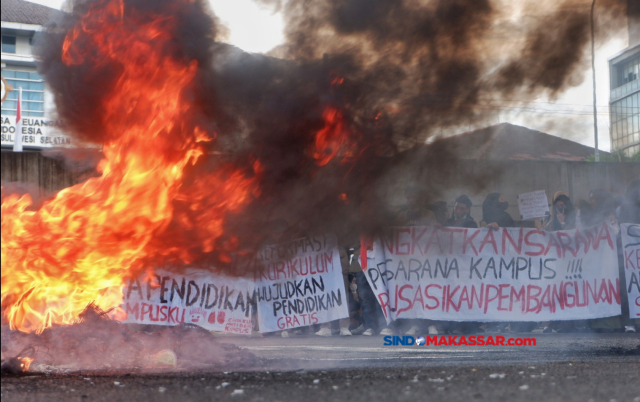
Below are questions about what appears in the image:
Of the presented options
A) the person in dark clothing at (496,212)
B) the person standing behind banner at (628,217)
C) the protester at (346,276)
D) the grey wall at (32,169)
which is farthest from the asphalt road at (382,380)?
the grey wall at (32,169)

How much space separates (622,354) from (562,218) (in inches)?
118

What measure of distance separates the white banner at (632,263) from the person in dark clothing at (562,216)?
63cm

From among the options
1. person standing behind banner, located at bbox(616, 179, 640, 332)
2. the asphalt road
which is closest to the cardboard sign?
person standing behind banner, located at bbox(616, 179, 640, 332)

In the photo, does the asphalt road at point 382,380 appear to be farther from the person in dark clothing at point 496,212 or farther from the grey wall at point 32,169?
the grey wall at point 32,169

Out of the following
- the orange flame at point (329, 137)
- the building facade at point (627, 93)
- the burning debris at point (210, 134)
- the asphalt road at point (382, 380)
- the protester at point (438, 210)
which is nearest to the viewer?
the asphalt road at point (382, 380)

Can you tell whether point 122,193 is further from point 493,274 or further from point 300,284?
point 493,274

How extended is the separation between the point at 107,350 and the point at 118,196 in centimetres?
135

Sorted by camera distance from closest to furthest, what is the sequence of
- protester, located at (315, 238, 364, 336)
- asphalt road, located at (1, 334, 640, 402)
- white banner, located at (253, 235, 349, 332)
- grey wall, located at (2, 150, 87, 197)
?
asphalt road, located at (1, 334, 640, 402) < white banner, located at (253, 235, 349, 332) < protester, located at (315, 238, 364, 336) < grey wall, located at (2, 150, 87, 197)

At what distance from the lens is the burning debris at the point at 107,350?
5.50 meters

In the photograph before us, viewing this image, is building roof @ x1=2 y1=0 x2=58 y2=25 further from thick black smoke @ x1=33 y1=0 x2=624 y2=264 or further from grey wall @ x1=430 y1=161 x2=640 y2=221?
thick black smoke @ x1=33 y1=0 x2=624 y2=264

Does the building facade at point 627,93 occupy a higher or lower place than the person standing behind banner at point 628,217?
higher

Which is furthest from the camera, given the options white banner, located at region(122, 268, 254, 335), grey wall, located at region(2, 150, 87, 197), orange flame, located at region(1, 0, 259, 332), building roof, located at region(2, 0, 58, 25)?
building roof, located at region(2, 0, 58, 25)

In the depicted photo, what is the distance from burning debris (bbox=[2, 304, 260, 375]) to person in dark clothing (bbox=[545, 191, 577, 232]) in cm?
502

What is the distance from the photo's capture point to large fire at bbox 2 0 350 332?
5.80 meters
